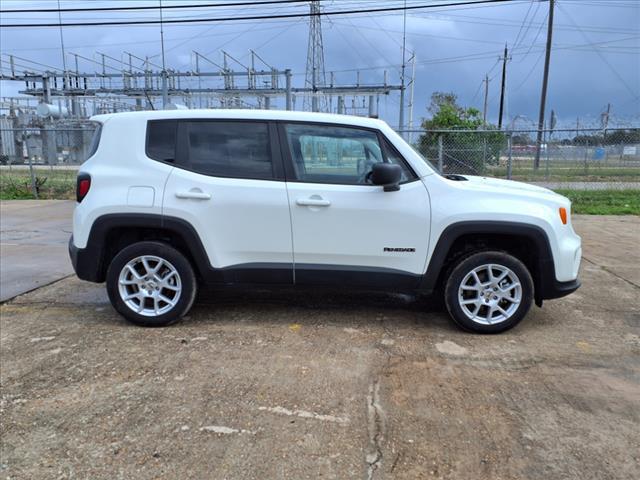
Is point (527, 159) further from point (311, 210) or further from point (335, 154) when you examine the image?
point (311, 210)

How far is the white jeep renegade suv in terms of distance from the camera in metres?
4.14

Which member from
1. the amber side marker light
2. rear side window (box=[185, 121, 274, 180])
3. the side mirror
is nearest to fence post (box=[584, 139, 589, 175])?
the amber side marker light

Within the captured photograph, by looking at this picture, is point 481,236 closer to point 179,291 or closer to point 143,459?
point 179,291

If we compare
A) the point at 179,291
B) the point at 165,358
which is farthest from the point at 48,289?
the point at 165,358

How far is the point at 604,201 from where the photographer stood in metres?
12.7

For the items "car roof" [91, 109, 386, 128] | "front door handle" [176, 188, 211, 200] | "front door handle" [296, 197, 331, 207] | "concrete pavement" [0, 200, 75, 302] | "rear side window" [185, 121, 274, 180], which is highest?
"car roof" [91, 109, 386, 128]

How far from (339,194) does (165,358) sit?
1869 mm

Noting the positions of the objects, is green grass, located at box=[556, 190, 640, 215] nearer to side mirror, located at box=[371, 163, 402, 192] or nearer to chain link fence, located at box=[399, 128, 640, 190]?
chain link fence, located at box=[399, 128, 640, 190]

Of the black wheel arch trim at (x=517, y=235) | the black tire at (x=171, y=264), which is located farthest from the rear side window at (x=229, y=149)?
the black wheel arch trim at (x=517, y=235)

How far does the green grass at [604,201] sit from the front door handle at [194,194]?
10.1 metres

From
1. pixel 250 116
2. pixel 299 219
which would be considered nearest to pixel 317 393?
pixel 299 219

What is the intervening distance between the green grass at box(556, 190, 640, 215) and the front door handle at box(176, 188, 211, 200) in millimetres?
10107

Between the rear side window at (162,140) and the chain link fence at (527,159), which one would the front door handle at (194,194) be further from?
the chain link fence at (527,159)

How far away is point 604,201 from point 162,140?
11.9 m
